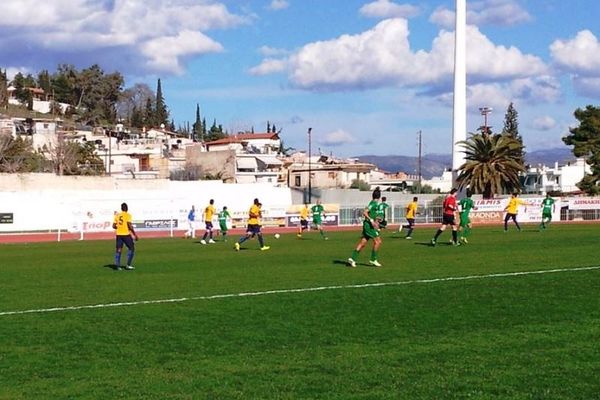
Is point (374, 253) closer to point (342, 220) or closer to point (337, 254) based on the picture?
point (337, 254)

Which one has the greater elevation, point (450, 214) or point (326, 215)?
point (450, 214)

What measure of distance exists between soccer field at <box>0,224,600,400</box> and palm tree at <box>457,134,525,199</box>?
48986mm

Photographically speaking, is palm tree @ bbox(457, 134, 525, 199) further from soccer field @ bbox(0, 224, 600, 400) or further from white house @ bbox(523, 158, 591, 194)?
soccer field @ bbox(0, 224, 600, 400)

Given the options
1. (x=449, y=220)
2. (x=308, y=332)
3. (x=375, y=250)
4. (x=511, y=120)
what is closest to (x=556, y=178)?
(x=511, y=120)

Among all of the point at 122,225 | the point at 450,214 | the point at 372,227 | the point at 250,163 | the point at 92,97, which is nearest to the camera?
the point at 372,227

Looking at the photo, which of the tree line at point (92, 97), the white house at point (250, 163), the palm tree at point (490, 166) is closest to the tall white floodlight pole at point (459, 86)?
the palm tree at point (490, 166)

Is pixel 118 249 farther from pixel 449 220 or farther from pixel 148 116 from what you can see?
pixel 148 116

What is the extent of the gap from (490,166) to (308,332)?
198ft

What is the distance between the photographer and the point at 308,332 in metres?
11.6

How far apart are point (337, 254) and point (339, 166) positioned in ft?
286

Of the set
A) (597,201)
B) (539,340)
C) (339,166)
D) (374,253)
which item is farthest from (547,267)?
(339,166)

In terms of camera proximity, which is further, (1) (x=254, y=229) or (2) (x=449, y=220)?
Result: (1) (x=254, y=229)

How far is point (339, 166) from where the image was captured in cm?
11338

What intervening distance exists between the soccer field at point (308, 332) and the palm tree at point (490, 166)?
4899 cm
